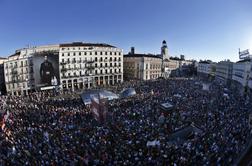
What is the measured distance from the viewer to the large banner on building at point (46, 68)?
158 feet

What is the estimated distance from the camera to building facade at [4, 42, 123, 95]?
48.8m

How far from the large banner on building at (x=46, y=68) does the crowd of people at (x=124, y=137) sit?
912 inches

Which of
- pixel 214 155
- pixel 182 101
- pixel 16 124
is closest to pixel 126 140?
pixel 214 155

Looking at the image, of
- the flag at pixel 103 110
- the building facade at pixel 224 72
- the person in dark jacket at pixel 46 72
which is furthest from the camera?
the building facade at pixel 224 72

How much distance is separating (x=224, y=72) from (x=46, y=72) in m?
69.6

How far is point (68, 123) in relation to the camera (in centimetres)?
2183

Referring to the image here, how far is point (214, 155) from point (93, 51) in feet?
172

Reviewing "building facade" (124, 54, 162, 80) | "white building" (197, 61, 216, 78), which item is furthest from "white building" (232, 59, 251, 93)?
"building facade" (124, 54, 162, 80)

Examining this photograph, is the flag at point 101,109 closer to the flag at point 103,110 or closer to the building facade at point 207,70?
the flag at point 103,110

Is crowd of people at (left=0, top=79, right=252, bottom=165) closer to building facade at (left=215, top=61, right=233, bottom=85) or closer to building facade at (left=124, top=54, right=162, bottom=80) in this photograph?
building facade at (left=124, top=54, right=162, bottom=80)

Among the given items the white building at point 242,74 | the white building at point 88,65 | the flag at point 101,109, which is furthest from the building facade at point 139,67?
the flag at point 101,109

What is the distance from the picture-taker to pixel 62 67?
55.2 meters

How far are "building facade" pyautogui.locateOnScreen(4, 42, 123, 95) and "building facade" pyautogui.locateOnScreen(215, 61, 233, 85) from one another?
140 ft

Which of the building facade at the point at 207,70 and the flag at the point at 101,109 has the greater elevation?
the building facade at the point at 207,70
